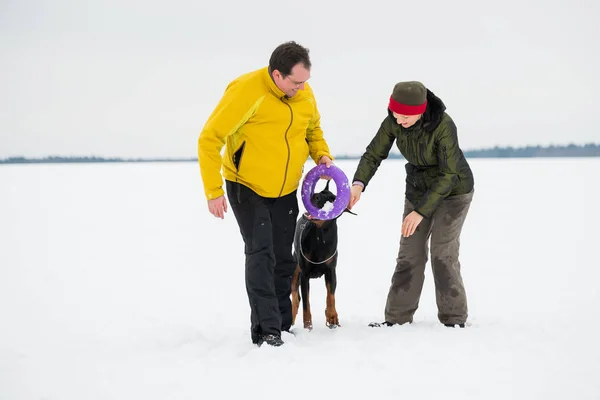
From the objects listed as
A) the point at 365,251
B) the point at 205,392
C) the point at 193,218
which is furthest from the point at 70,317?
the point at 193,218

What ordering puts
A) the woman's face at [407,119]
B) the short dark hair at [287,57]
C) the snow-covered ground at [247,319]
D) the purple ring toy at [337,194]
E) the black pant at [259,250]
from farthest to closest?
1. the purple ring toy at [337,194]
2. the woman's face at [407,119]
3. the black pant at [259,250]
4. the short dark hair at [287,57]
5. the snow-covered ground at [247,319]

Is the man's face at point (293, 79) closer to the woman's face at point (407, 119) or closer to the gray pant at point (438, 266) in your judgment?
the woman's face at point (407, 119)

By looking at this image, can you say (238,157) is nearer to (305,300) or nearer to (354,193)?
(354,193)

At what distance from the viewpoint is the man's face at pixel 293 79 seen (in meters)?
3.80

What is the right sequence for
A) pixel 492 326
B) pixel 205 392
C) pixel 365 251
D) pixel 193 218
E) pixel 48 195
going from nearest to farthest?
pixel 205 392 → pixel 492 326 → pixel 365 251 → pixel 193 218 → pixel 48 195

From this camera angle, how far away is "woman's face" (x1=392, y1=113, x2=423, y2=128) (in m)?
4.15

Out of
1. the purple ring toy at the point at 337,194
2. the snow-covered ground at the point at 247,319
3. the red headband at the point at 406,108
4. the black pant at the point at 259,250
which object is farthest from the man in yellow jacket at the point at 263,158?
the red headband at the point at 406,108

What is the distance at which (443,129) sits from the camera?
420 cm

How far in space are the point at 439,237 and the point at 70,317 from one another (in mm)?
3956

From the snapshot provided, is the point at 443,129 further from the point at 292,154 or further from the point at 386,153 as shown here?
the point at 292,154

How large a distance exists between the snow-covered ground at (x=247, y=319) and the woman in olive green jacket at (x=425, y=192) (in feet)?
0.96

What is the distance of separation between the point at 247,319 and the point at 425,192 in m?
2.46

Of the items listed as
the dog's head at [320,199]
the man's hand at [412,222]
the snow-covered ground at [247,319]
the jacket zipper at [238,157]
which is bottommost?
the snow-covered ground at [247,319]

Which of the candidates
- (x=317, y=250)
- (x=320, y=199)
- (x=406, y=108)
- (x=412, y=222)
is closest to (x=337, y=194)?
(x=320, y=199)
